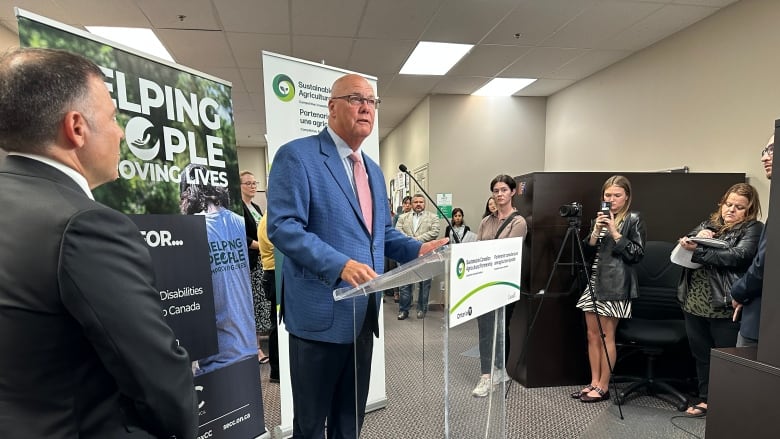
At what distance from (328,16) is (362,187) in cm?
304

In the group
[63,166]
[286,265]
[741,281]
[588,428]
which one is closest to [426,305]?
[286,265]

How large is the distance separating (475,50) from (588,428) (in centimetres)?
397

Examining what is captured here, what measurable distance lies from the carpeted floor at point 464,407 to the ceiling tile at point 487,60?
3.47m

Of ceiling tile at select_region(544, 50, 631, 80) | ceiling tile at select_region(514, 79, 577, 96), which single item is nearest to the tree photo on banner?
ceiling tile at select_region(544, 50, 631, 80)

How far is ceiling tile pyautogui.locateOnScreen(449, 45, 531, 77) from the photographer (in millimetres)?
4562

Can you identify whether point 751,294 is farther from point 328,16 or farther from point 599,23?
point 328,16

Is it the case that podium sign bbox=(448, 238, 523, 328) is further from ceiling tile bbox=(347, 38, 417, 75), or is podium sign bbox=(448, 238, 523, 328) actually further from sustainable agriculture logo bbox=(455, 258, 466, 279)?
ceiling tile bbox=(347, 38, 417, 75)

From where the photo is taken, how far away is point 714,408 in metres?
1.25

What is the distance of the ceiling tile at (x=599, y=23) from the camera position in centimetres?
357

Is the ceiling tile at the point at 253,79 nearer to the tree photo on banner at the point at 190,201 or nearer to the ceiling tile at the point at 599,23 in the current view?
the ceiling tile at the point at 599,23

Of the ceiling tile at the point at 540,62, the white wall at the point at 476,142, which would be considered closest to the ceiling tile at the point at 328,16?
the ceiling tile at the point at 540,62

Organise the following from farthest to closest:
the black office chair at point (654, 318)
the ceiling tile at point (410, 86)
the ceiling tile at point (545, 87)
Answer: the ceiling tile at point (545, 87) < the ceiling tile at point (410, 86) < the black office chair at point (654, 318)

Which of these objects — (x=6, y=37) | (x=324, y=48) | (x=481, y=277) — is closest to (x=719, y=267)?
Answer: (x=481, y=277)

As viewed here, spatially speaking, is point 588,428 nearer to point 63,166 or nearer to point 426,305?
point 426,305
